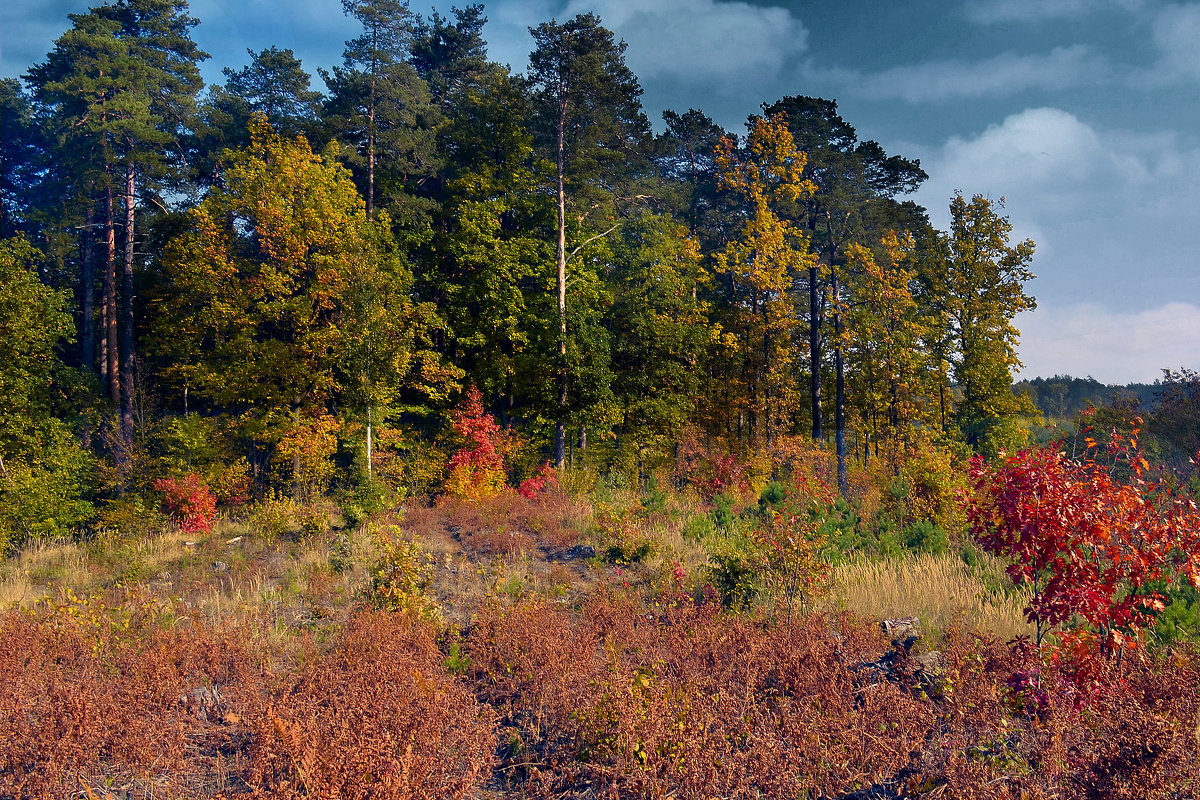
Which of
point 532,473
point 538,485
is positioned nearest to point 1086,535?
point 538,485

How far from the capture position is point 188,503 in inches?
615

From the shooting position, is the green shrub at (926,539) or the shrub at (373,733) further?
the green shrub at (926,539)

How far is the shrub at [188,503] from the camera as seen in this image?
15.0 m

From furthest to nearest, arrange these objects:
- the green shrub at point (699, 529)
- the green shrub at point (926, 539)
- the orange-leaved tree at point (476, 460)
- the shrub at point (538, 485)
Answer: the orange-leaved tree at point (476, 460), the shrub at point (538, 485), the green shrub at point (699, 529), the green shrub at point (926, 539)

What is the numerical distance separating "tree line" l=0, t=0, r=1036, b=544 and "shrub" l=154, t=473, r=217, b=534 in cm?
206

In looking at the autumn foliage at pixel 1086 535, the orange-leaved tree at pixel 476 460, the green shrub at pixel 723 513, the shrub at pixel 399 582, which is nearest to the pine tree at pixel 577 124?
the orange-leaved tree at pixel 476 460

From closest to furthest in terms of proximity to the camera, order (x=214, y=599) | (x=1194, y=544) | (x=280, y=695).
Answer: (x=1194, y=544) → (x=280, y=695) → (x=214, y=599)

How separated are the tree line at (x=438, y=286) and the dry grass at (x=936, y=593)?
12072mm

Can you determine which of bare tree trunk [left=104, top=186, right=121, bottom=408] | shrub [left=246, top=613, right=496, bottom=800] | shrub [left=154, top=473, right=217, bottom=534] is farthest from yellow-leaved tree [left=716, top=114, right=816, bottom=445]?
bare tree trunk [left=104, top=186, right=121, bottom=408]

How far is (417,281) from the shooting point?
24.8 m

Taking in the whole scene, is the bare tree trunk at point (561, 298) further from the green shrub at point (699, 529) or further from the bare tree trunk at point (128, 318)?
the bare tree trunk at point (128, 318)

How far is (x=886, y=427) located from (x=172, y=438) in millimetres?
25461

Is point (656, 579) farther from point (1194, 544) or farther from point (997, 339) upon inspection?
point (997, 339)

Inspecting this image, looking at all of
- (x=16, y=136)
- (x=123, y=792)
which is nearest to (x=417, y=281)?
(x=123, y=792)
